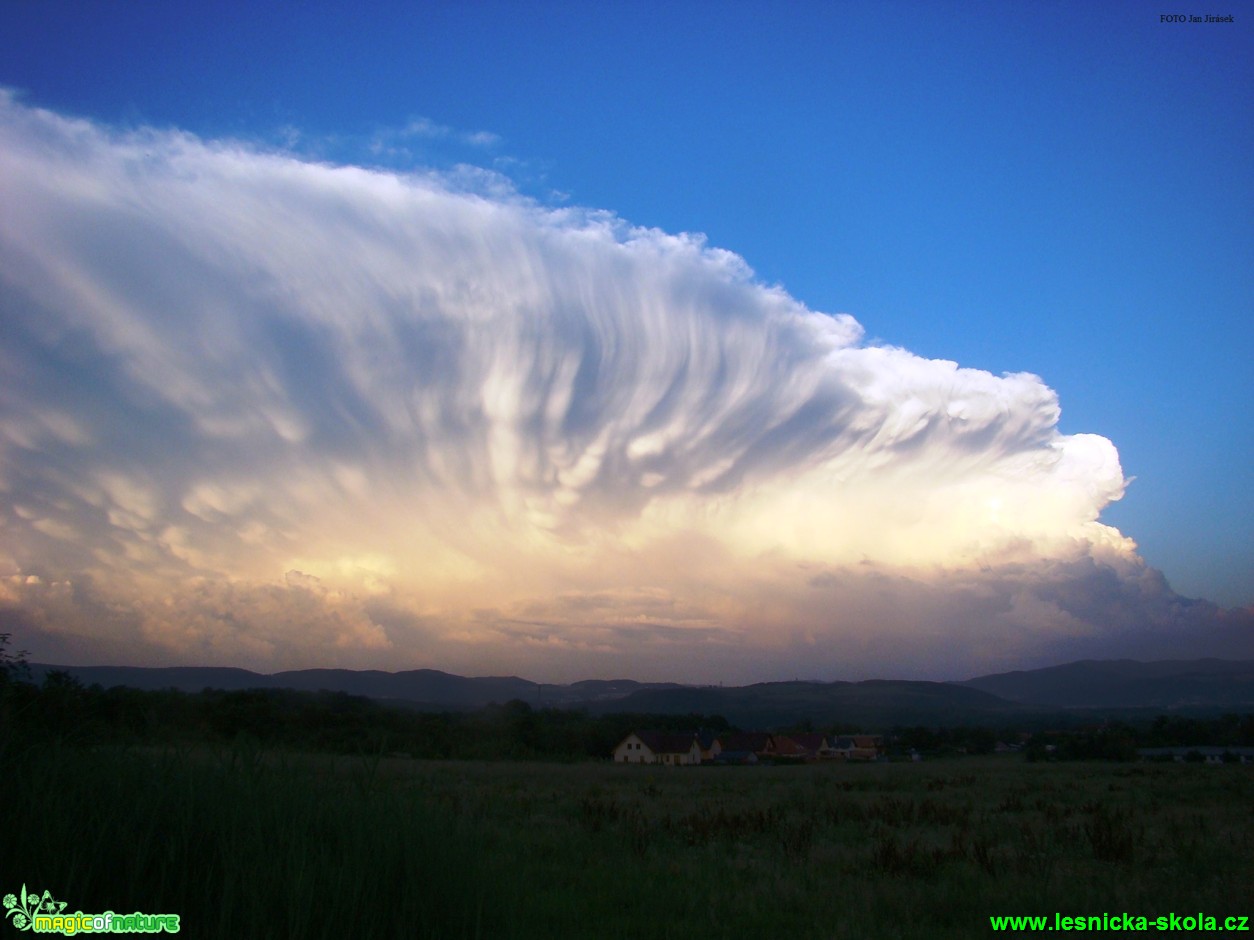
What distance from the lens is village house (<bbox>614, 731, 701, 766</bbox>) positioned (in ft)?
219

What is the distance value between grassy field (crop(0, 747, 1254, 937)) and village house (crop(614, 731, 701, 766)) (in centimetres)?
5350

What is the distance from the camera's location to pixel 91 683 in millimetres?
8375

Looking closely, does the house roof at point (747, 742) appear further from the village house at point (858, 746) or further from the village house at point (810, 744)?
the village house at point (858, 746)

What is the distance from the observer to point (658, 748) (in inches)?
2680

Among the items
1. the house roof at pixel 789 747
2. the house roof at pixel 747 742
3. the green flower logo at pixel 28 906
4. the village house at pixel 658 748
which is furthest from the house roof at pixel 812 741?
the green flower logo at pixel 28 906

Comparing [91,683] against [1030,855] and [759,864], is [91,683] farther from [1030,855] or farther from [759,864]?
[1030,855]

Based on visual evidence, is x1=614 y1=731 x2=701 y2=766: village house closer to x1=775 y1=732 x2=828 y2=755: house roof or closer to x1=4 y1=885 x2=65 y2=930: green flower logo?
x1=775 y1=732 x2=828 y2=755: house roof

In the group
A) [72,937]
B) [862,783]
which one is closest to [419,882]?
[72,937]

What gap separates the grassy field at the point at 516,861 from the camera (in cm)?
559

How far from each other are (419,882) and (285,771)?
6.11 feet

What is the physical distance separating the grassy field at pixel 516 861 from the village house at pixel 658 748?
53500 mm

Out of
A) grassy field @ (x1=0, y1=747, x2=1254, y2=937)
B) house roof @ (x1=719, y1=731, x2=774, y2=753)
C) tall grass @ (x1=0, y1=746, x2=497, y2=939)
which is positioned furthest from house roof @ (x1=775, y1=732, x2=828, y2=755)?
tall grass @ (x1=0, y1=746, x2=497, y2=939)

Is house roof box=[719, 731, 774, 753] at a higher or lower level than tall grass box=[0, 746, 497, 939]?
lower

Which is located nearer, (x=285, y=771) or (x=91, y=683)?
(x=285, y=771)
